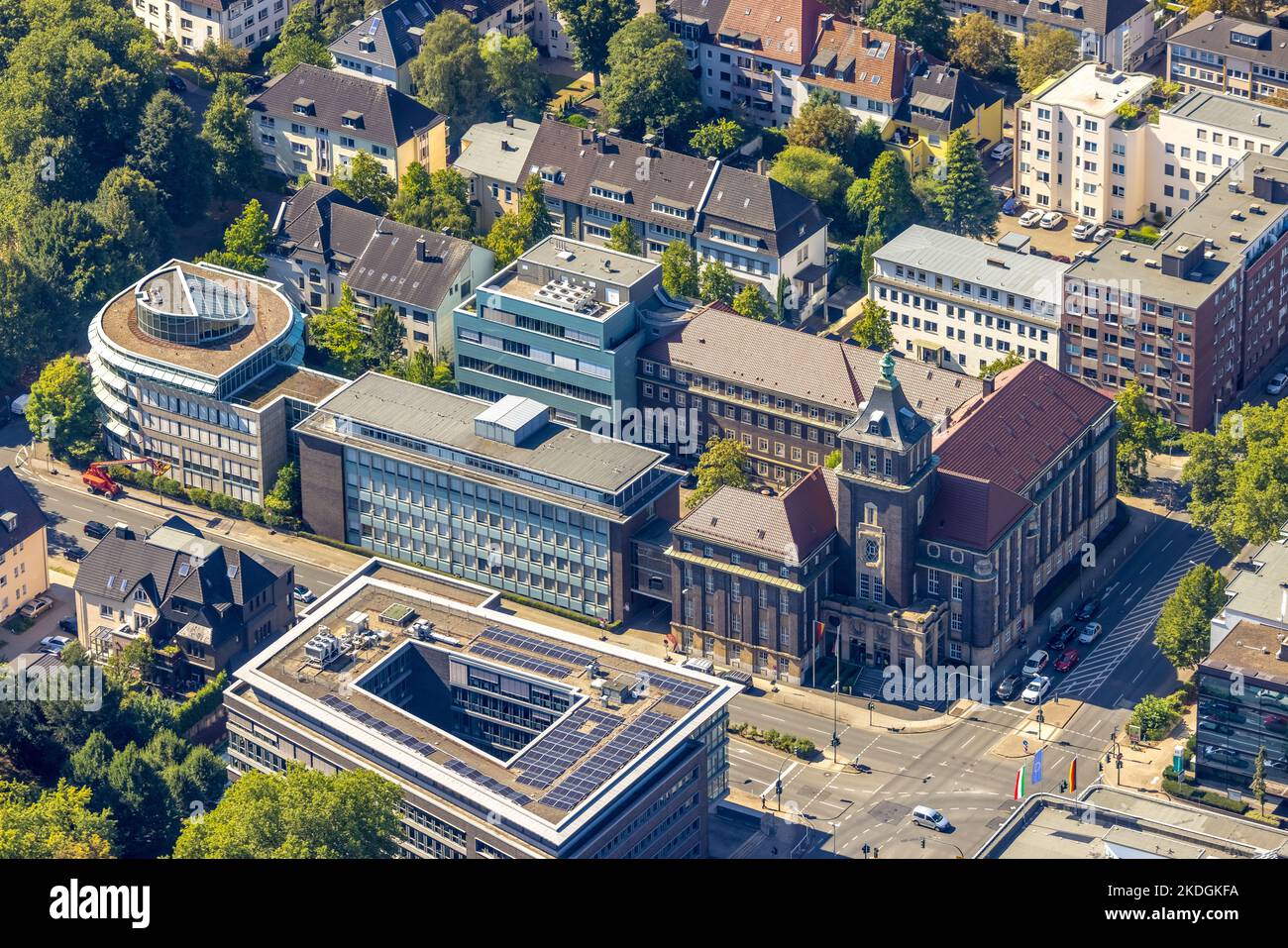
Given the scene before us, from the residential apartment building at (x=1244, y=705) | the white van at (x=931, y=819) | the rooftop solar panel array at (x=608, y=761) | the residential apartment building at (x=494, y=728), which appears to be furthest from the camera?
the white van at (x=931, y=819)

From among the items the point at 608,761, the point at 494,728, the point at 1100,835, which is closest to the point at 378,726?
the point at 494,728

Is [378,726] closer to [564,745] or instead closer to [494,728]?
[494,728]

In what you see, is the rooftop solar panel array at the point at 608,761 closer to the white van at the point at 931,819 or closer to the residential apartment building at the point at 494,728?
the residential apartment building at the point at 494,728

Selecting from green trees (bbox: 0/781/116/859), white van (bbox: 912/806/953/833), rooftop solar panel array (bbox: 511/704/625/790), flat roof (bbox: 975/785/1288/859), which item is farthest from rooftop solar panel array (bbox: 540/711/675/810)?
green trees (bbox: 0/781/116/859)

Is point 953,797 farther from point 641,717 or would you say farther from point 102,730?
Answer: point 102,730

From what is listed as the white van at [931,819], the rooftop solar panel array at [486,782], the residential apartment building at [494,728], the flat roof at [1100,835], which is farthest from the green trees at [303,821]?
the flat roof at [1100,835]
